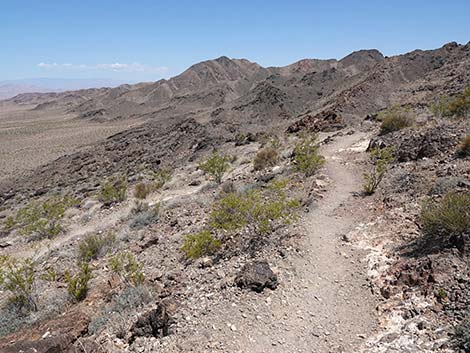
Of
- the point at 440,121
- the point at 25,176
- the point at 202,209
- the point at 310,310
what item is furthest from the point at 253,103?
the point at 310,310

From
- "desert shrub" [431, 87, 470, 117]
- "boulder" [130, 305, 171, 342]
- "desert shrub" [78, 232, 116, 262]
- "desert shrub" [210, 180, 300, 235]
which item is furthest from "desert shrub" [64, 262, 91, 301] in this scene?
"desert shrub" [431, 87, 470, 117]

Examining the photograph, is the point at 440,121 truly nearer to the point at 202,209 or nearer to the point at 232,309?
the point at 202,209

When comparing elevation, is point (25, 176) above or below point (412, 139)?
below

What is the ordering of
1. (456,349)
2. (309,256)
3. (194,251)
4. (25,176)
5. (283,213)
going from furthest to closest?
(25,176) < (283,213) < (194,251) < (309,256) < (456,349)

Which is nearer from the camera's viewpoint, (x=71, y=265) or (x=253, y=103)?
(x=71, y=265)

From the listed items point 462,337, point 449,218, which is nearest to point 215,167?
point 449,218

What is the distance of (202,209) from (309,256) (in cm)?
580

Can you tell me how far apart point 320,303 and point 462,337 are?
2283 mm

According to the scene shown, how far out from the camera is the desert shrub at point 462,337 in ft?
17.4

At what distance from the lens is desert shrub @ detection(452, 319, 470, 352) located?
5.30 meters

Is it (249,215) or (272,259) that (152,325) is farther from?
(249,215)

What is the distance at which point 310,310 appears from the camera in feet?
22.6

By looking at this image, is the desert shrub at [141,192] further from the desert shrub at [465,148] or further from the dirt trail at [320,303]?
the desert shrub at [465,148]

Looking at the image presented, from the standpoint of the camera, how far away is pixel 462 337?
5.45m
